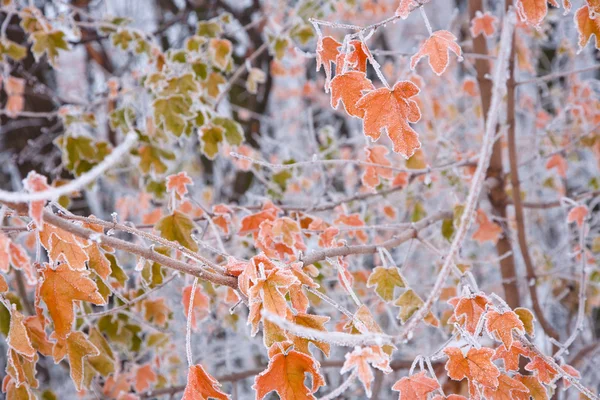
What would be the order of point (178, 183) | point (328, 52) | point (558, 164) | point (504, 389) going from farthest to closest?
point (558, 164), point (178, 183), point (328, 52), point (504, 389)

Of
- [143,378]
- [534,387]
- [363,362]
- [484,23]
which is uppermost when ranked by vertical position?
[484,23]

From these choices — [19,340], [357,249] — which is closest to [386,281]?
[357,249]

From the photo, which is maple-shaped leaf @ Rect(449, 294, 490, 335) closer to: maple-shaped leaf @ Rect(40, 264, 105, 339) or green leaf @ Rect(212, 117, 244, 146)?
maple-shaped leaf @ Rect(40, 264, 105, 339)

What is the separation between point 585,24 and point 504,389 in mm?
728

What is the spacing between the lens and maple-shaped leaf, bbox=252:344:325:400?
0.93 metres

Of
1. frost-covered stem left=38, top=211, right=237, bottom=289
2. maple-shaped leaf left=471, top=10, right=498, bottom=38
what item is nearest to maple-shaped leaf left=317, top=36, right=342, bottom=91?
frost-covered stem left=38, top=211, right=237, bottom=289

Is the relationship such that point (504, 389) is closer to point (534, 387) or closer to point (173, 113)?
point (534, 387)

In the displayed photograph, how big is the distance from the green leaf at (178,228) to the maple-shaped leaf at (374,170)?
51 centimetres

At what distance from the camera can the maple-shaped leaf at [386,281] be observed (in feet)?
4.43

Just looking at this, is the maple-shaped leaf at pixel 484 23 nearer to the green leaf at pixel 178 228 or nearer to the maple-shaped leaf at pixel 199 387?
the green leaf at pixel 178 228

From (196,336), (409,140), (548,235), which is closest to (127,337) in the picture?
(409,140)

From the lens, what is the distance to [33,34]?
6.56ft

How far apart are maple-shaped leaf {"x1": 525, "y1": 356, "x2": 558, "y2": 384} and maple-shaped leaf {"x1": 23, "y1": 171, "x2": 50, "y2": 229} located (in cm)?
92

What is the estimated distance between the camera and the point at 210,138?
1.86 m
